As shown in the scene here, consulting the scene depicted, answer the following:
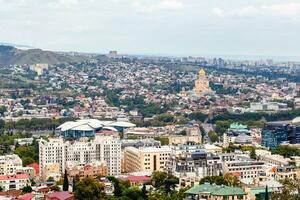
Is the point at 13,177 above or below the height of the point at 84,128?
above

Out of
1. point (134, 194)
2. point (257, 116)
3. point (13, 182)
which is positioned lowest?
point (257, 116)

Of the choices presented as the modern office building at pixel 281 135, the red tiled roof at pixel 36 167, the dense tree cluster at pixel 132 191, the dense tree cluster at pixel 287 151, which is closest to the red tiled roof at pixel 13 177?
the red tiled roof at pixel 36 167

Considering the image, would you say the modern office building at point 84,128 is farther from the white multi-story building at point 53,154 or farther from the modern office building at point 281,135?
the white multi-story building at point 53,154

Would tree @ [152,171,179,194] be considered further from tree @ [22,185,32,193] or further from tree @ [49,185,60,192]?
tree @ [22,185,32,193]

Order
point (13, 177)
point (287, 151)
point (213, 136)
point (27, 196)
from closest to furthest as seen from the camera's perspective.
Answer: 1. point (27, 196)
2. point (13, 177)
3. point (287, 151)
4. point (213, 136)

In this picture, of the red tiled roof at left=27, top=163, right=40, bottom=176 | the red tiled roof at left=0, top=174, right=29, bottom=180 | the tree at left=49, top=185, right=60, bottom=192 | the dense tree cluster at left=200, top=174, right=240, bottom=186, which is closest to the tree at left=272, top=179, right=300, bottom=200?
the dense tree cluster at left=200, top=174, right=240, bottom=186

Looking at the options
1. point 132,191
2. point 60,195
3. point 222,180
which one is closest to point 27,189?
point 60,195

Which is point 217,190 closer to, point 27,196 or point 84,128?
point 27,196
